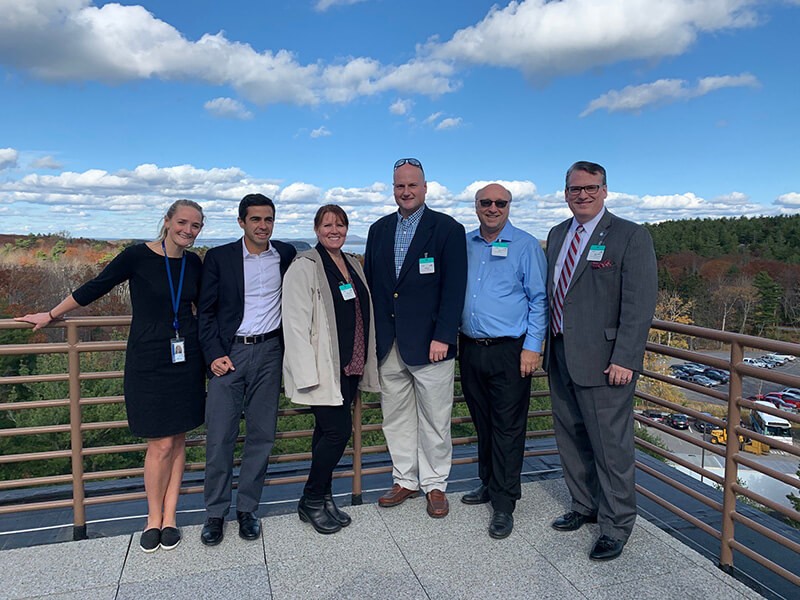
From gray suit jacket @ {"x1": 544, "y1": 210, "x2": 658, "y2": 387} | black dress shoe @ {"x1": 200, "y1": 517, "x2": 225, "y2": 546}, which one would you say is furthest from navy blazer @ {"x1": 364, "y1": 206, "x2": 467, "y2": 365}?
black dress shoe @ {"x1": 200, "y1": 517, "x2": 225, "y2": 546}

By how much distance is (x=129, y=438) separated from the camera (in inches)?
745

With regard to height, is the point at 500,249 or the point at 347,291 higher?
the point at 500,249

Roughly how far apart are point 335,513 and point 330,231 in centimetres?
162

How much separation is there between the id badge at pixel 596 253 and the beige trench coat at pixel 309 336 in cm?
137

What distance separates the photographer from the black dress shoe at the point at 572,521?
10.5 ft


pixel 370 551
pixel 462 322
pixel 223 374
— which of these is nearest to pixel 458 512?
pixel 370 551

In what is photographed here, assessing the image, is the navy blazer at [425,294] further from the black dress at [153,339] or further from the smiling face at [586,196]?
the black dress at [153,339]

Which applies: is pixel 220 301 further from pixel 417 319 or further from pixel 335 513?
pixel 335 513

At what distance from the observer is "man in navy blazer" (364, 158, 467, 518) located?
3191mm

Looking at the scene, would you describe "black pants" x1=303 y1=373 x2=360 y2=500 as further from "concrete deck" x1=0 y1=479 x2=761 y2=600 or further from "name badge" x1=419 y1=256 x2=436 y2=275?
"name badge" x1=419 y1=256 x2=436 y2=275

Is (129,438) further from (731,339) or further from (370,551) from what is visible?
(731,339)

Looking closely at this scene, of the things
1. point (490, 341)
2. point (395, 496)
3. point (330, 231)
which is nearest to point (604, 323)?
point (490, 341)

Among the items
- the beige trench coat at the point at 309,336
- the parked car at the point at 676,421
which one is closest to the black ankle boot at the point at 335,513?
the beige trench coat at the point at 309,336

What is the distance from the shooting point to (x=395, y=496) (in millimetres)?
3494
